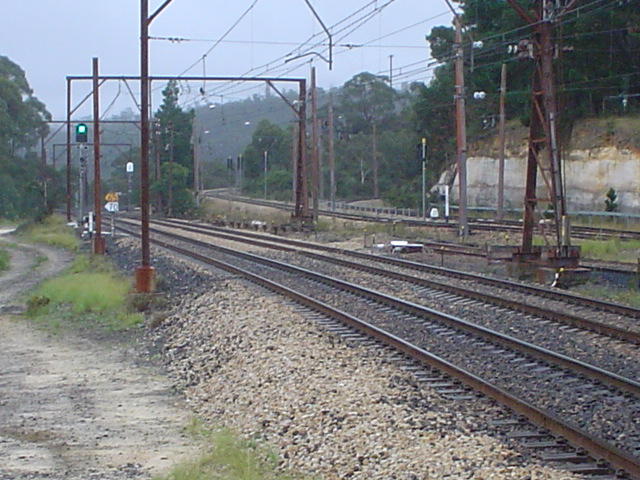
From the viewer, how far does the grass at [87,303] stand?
72.4 ft

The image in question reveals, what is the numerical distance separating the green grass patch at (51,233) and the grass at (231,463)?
138 feet

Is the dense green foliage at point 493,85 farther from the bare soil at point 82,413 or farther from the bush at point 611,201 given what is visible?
the bare soil at point 82,413

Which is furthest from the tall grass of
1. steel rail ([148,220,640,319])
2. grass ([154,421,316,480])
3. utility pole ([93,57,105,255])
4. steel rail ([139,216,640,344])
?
utility pole ([93,57,105,255])

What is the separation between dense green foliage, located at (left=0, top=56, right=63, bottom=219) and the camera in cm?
10994

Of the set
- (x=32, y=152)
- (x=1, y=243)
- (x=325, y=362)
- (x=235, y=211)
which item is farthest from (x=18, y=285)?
(x=32, y=152)

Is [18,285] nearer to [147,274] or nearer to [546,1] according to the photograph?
[147,274]

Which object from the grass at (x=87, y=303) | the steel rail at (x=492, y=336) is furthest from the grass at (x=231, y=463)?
the grass at (x=87, y=303)

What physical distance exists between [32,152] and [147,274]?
107412 millimetres

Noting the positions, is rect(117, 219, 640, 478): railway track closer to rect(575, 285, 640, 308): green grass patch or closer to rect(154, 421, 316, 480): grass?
rect(154, 421, 316, 480): grass

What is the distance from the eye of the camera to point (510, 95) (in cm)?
6569

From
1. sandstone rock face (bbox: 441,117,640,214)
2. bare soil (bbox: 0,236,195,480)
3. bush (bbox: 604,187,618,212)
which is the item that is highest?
sandstone rock face (bbox: 441,117,640,214)

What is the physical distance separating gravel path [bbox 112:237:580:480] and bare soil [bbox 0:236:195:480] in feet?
1.91

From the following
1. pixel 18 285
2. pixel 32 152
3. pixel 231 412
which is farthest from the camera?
pixel 32 152

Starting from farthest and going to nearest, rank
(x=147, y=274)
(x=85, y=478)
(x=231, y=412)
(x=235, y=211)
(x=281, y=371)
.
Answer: (x=235, y=211) < (x=147, y=274) < (x=281, y=371) < (x=231, y=412) < (x=85, y=478)
